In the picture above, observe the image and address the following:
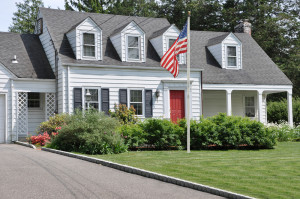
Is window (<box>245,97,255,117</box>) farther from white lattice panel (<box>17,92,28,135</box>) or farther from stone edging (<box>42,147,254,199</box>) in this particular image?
stone edging (<box>42,147,254,199</box>)

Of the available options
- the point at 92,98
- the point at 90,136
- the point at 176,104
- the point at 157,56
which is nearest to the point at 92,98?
the point at 92,98

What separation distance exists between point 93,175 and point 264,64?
1994 centimetres

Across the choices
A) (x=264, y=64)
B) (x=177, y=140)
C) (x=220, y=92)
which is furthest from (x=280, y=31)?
(x=177, y=140)

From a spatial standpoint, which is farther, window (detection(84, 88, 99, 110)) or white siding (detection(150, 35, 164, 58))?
white siding (detection(150, 35, 164, 58))

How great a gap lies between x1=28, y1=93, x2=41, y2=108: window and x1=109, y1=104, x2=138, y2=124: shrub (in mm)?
3889

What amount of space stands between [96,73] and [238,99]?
10.4 meters

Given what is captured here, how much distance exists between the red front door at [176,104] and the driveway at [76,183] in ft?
37.9

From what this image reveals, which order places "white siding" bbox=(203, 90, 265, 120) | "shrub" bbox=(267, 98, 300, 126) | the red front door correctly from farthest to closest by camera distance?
"shrub" bbox=(267, 98, 300, 126) → "white siding" bbox=(203, 90, 265, 120) → the red front door

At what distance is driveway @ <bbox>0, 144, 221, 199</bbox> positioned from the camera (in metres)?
7.11

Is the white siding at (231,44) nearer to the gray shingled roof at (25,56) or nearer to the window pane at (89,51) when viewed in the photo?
the window pane at (89,51)

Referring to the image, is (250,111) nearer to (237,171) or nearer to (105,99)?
(105,99)

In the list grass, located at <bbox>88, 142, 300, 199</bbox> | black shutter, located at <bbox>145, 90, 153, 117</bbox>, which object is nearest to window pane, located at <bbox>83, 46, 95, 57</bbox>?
black shutter, located at <bbox>145, 90, 153, 117</bbox>

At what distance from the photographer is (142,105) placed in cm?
2133

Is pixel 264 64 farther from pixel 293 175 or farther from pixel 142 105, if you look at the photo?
pixel 293 175
